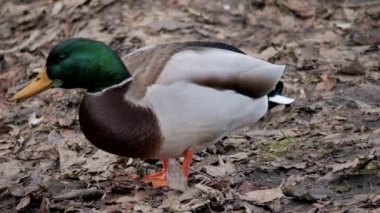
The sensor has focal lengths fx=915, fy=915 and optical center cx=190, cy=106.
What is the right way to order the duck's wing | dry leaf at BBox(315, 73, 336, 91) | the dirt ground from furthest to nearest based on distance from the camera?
1. dry leaf at BBox(315, 73, 336, 91)
2. the dirt ground
3. the duck's wing

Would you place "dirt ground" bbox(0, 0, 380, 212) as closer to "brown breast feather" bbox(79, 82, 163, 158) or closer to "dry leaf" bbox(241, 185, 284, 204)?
"dry leaf" bbox(241, 185, 284, 204)

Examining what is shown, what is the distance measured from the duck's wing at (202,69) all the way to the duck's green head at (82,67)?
0.11 m

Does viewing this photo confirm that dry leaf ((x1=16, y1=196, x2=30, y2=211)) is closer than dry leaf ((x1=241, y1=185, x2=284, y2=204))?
No

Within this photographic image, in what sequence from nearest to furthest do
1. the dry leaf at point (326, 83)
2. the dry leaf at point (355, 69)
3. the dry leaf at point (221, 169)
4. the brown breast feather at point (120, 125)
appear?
the brown breast feather at point (120, 125) → the dry leaf at point (221, 169) → the dry leaf at point (326, 83) → the dry leaf at point (355, 69)

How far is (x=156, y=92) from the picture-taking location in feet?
13.9

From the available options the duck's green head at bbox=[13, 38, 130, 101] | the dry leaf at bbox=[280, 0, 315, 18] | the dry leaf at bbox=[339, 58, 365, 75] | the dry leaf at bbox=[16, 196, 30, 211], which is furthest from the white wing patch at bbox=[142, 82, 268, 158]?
the dry leaf at bbox=[280, 0, 315, 18]

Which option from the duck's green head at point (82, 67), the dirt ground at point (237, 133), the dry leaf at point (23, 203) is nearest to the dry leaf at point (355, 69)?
the dirt ground at point (237, 133)

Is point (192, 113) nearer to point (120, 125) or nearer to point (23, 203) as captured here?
point (120, 125)

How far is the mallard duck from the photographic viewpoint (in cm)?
423

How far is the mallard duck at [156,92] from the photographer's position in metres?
4.23

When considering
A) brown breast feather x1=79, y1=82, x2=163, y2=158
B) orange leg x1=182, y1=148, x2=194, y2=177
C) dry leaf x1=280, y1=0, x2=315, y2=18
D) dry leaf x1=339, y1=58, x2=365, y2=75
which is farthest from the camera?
dry leaf x1=280, y1=0, x2=315, y2=18

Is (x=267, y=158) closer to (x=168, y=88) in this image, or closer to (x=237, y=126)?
(x=237, y=126)

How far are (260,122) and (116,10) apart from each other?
228cm

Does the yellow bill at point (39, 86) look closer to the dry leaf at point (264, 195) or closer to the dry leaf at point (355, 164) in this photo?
the dry leaf at point (264, 195)
